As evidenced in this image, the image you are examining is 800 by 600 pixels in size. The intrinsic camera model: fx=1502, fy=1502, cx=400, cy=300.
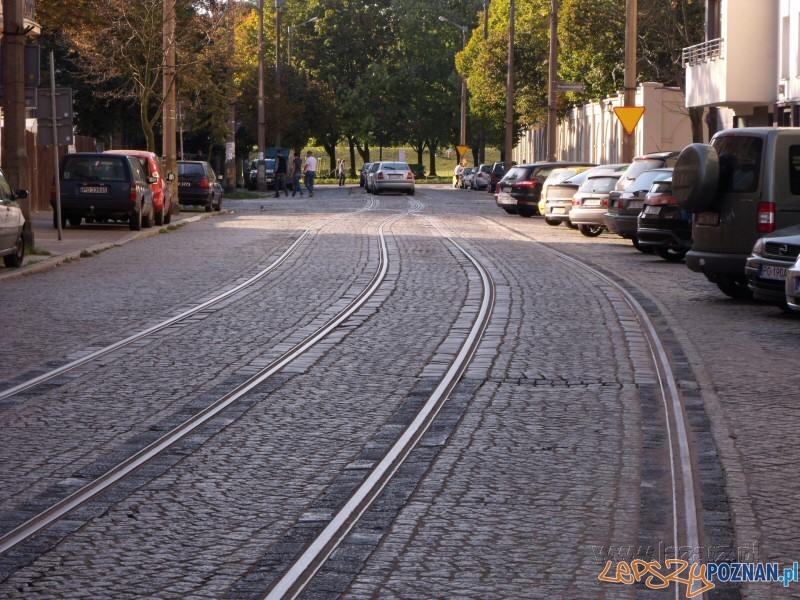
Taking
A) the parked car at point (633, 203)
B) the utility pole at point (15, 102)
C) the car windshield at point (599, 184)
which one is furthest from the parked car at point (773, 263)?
the car windshield at point (599, 184)

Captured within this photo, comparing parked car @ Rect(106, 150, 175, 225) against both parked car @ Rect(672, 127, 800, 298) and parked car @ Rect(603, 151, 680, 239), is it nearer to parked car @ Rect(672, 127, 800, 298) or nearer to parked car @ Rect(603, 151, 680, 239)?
parked car @ Rect(603, 151, 680, 239)

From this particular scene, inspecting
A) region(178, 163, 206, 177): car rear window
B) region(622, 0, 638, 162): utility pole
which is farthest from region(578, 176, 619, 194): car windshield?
region(178, 163, 206, 177): car rear window

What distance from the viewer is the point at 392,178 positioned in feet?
219

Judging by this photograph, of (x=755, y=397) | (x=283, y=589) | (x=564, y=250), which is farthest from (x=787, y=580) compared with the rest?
(x=564, y=250)

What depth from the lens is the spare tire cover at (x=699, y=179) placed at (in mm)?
16578

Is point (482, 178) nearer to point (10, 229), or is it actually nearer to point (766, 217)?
point (10, 229)

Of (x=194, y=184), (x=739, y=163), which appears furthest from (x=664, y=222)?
(x=194, y=184)

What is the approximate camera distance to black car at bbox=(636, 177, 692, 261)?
22.1 metres

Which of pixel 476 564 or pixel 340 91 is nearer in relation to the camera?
pixel 476 564

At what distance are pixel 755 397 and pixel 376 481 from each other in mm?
3848

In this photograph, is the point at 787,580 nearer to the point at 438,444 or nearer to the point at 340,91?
the point at 438,444

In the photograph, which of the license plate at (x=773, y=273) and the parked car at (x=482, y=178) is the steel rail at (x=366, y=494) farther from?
the parked car at (x=482, y=178)

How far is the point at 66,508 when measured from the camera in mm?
6840

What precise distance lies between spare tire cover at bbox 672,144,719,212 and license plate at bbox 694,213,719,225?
0.13 metres
